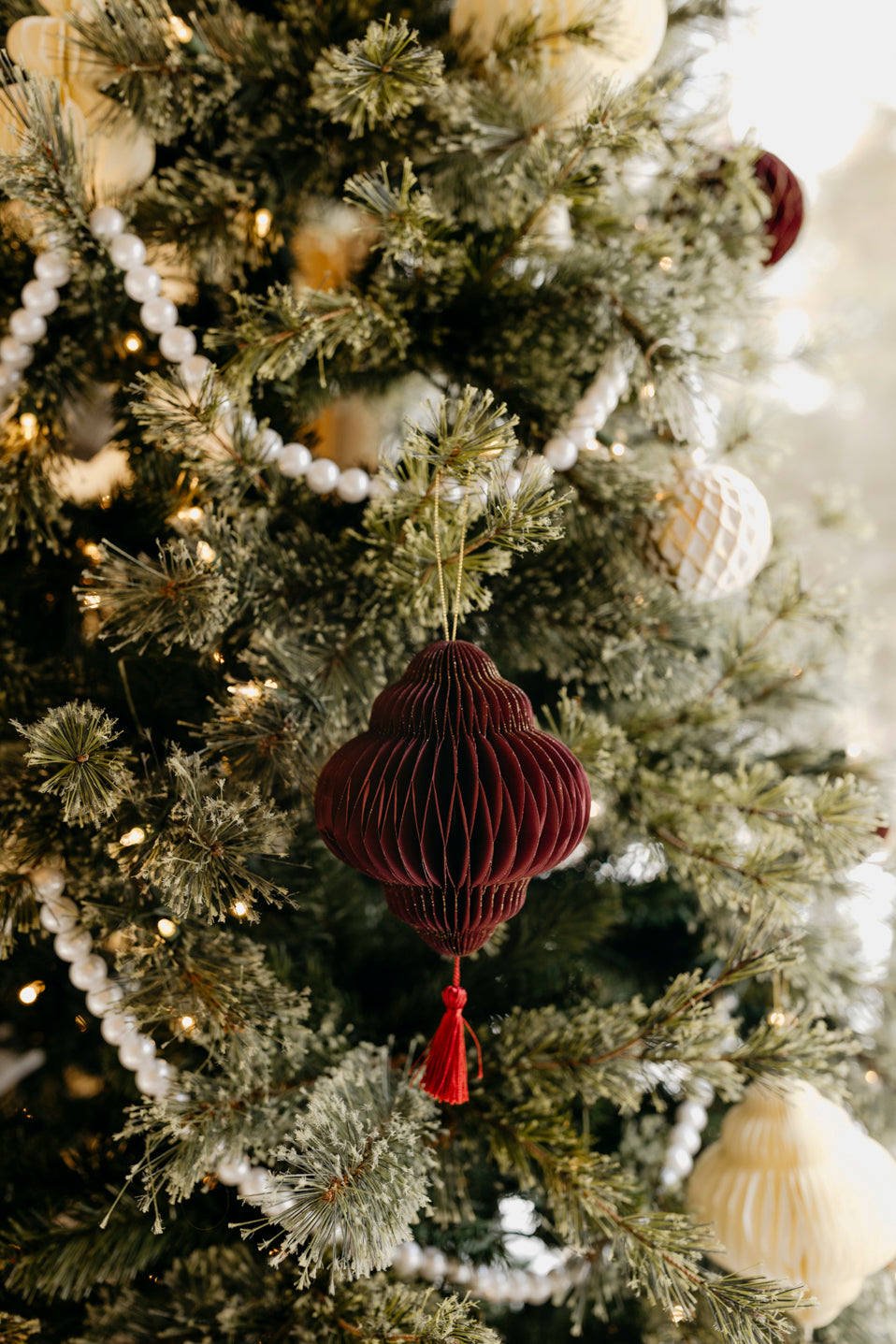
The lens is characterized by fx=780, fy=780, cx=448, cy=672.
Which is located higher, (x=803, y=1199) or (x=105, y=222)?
(x=105, y=222)

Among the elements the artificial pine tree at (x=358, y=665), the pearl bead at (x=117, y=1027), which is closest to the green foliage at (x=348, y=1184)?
the artificial pine tree at (x=358, y=665)

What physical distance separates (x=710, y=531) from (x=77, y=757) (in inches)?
13.7

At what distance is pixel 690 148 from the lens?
0.47 m

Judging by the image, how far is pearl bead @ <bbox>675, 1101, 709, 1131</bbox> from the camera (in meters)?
0.54

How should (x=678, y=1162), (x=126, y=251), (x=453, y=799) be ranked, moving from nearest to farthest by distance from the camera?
(x=453, y=799)
(x=126, y=251)
(x=678, y=1162)

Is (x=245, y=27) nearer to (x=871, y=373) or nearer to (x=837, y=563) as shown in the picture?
(x=837, y=563)

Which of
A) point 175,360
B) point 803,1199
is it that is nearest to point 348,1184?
point 803,1199

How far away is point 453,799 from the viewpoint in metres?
0.31

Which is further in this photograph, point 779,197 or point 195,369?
point 779,197

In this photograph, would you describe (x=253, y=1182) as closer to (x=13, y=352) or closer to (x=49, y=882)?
(x=49, y=882)

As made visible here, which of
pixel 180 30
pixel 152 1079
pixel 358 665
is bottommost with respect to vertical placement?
pixel 152 1079

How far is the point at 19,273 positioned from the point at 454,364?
10.5 inches

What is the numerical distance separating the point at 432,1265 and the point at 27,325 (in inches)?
23.2

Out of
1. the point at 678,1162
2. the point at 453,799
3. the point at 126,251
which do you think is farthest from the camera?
the point at 678,1162
